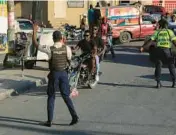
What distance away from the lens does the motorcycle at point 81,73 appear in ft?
41.1

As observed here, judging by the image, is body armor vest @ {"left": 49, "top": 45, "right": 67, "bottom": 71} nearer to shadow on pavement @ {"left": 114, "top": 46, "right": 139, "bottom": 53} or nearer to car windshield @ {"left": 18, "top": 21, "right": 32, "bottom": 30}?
shadow on pavement @ {"left": 114, "top": 46, "right": 139, "bottom": 53}

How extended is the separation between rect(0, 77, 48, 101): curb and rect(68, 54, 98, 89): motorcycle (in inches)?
56.1

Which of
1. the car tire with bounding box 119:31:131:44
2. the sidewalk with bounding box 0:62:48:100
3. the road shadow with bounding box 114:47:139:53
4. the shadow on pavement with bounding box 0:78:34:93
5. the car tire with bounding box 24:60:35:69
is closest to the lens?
the sidewalk with bounding box 0:62:48:100

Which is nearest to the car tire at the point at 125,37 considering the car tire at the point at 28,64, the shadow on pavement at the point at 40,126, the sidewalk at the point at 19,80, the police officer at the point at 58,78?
the sidewalk at the point at 19,80

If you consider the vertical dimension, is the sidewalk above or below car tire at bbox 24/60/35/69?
below

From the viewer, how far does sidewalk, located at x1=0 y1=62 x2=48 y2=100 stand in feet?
42.2

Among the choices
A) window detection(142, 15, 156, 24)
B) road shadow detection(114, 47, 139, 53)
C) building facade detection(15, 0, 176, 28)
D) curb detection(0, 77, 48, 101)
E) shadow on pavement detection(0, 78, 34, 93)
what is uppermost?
building facade detection(15, 0, 176, 28)

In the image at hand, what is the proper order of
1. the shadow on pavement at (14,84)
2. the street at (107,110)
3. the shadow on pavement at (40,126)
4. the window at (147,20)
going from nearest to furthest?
the shadow on pavement at (40,126)
the street at (107,110)
the shadow on pavement at (14,84)
the window at (147,20)

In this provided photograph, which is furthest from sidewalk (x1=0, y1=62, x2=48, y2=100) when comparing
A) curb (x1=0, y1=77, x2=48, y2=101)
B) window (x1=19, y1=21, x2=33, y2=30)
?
window (x1=19, y1=21, x2=33, y2=30)

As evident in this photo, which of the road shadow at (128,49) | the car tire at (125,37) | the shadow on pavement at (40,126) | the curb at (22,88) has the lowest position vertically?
the shadow on pavement at (40,126)

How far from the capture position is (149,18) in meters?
29.1

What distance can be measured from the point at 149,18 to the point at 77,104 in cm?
1872

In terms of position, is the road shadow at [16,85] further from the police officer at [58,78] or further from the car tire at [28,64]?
the police officer at [58,78]

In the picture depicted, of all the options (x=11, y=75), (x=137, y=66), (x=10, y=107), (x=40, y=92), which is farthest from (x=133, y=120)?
(x=137, y=66)
